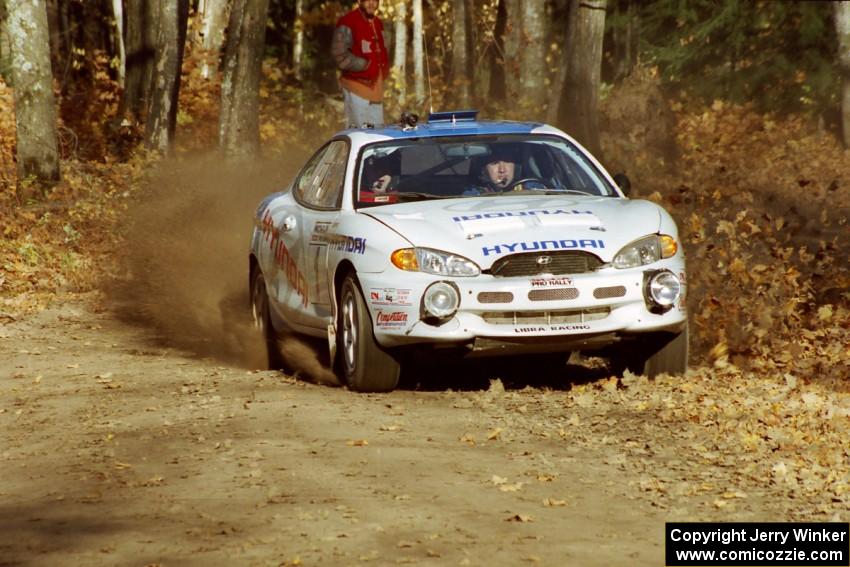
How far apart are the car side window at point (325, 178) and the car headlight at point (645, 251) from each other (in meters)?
2.05

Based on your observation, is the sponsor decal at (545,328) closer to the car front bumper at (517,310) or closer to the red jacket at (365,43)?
the car front bumper at (517,310)

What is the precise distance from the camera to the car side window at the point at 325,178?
34.4 ft

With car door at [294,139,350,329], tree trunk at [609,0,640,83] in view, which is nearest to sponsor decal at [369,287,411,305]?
car door at [294,139,350,329]

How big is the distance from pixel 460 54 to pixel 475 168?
2414 centimetres

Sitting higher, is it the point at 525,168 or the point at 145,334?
the point at 525,168

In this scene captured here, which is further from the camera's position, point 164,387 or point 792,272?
point 792,272

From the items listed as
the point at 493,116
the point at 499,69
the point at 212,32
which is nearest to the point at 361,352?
the point at 493,116

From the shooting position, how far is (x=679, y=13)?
3266 cm

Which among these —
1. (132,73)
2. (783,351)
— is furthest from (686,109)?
(783,351)

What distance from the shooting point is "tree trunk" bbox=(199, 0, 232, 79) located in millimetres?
32625

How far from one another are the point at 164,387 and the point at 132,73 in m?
18.5

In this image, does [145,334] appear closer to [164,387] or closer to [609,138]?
[164,387]

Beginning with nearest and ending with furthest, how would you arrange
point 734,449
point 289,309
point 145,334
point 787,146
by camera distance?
point 734,449 → point 289,309 → point 145,334 → point 787,146

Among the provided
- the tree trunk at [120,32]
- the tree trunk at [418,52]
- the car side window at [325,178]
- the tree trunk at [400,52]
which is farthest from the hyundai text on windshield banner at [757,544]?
the tree trunk at [400,52]
